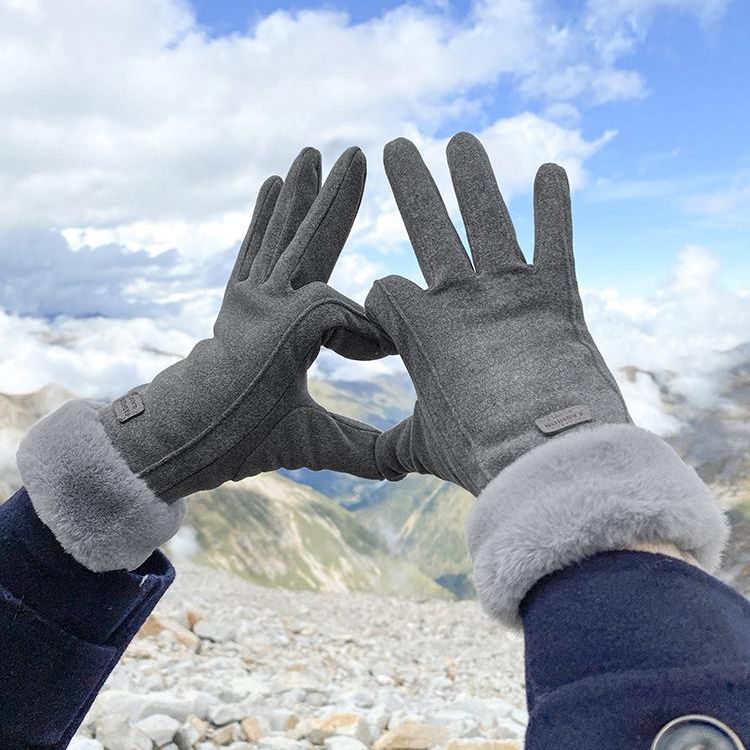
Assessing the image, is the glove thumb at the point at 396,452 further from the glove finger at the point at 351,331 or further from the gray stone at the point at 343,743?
the gray stone at the point at 343,743

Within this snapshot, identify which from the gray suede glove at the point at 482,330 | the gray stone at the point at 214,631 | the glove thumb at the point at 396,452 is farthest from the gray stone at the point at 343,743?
the gray stone at the point at 214,631

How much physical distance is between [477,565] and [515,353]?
1.38ft

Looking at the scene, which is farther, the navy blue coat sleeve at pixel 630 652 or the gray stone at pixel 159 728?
the gray stone at pixel 159 728

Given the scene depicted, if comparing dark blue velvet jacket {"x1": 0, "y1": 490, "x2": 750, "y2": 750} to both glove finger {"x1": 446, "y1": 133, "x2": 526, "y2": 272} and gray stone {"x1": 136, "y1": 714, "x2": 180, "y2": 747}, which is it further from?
gray stone {"x1": 136, "y1": 714, "x2": 180, "y2": 747}

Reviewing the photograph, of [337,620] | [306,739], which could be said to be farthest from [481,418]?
[337,620]

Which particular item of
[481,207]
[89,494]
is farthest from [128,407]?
[481,207]

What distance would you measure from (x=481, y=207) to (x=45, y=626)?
113 centimetres

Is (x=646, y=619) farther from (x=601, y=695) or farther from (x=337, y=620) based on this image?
(x=337, y=620)

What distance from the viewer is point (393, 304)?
1.41 m

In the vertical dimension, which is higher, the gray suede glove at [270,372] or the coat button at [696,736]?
the gray suede glove at [270,372]

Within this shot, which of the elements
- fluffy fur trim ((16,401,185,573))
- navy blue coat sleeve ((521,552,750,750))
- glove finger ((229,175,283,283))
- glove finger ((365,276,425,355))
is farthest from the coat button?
glove finger ((229,175,283,283))

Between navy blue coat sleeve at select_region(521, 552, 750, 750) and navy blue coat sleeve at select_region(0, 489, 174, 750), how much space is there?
0.81 metres

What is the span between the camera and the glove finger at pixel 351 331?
149 centimetres

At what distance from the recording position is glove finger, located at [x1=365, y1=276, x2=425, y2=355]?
4.56 feet
